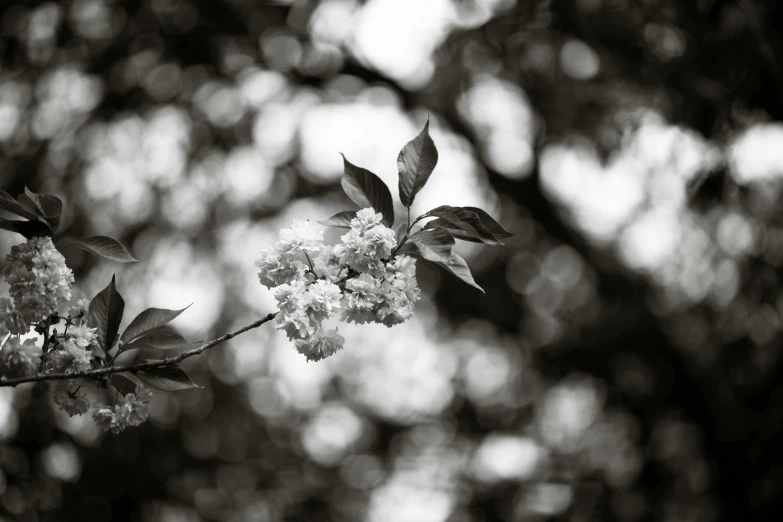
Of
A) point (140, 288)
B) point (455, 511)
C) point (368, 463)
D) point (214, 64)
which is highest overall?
point (214, 64)

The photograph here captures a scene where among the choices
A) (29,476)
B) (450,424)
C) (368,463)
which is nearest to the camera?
(29,476)

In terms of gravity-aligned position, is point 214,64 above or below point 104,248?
below

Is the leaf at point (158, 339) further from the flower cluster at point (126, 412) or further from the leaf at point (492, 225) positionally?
the leaf at point (492, 225)

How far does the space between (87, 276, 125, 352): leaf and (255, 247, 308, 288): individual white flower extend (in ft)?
1.04

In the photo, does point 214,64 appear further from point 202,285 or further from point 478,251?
point 478,251

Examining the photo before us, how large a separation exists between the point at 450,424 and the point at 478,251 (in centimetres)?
224

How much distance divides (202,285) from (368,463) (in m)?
3.90

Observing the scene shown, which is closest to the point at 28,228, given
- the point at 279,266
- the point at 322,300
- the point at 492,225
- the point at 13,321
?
the point at 13,321

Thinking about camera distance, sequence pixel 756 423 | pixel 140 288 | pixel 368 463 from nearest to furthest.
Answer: pixel 756 423 < pixel 140 288 < pixel 368 463

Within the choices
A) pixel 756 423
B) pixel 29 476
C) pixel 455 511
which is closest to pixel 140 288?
pixel 29 476

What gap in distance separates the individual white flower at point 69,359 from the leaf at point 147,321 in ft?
0.28

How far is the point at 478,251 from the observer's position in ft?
24.8

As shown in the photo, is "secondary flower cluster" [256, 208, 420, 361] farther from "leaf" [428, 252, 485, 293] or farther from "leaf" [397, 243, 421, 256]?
"leaf" [428, 252, 485, 293]

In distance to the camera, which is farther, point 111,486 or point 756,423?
point 111,486
